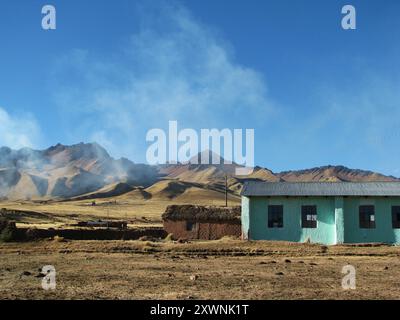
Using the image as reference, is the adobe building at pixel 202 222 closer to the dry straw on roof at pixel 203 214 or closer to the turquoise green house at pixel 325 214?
the dry straw on roof at pixel 203 214

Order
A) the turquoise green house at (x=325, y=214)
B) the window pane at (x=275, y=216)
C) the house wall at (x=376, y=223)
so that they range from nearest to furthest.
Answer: the house wall at (x=376, y=223), the turquoise green house at (x=325, y=214), the window pane at (x=275, y=216)

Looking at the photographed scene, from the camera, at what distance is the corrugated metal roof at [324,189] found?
30.4m

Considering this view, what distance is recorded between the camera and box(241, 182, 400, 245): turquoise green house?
3005 centimetres

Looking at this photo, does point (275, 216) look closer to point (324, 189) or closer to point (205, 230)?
point (324, 189)

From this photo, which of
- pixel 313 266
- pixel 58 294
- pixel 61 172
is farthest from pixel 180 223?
pixel 61 172

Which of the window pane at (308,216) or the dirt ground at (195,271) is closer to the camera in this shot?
the dirt ground at (195,271)

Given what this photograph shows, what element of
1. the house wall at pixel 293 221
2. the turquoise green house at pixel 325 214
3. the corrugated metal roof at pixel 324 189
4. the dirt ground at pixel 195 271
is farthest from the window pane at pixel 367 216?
the dirt ground at pixel 195 271

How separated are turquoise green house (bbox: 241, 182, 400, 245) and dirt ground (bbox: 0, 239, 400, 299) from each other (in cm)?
178

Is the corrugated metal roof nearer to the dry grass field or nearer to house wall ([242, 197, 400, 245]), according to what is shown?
house wall ([242, 197, 400, 245])

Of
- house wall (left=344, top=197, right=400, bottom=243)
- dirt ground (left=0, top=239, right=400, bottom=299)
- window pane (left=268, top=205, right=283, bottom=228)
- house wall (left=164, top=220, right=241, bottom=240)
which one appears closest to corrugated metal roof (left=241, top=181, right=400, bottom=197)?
house wall (left=344, top=197, right=400, bottom=243)

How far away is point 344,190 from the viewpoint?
30.9m

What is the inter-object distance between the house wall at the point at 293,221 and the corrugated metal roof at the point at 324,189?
1.18 ft

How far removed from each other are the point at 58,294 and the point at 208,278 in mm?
4741
